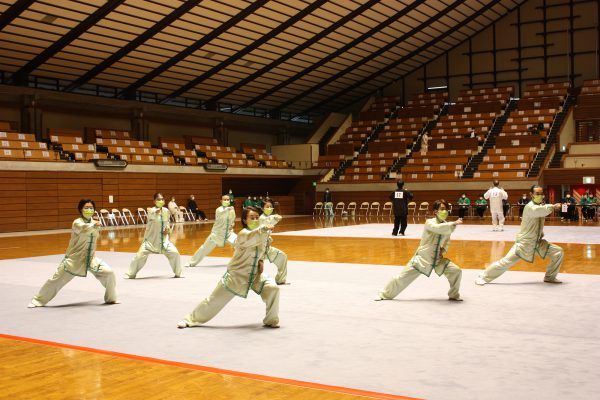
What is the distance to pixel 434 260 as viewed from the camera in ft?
27.8

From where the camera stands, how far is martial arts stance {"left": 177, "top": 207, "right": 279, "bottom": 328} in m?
6.97

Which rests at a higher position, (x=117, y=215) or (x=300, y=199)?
(x=300, y=199)

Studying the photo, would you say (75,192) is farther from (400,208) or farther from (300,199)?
(300,199)

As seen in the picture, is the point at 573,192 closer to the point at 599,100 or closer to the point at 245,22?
the point at 599,100

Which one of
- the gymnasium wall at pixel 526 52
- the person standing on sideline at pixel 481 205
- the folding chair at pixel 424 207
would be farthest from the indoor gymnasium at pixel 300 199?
the person standing on sideline at pixel 481 205

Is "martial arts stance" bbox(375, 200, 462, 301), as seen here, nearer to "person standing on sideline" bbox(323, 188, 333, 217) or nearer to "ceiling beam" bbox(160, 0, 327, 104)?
"ceiling beam" bbox(160, 0, 327, 104)

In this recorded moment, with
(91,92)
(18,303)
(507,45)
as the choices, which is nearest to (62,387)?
(18,303)

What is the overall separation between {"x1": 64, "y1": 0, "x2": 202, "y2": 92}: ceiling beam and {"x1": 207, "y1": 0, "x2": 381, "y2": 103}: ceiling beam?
8.49 meters

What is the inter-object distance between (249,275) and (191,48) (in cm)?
2486

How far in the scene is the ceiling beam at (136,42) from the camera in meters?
26.6

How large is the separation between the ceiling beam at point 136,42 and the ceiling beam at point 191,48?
2608mm

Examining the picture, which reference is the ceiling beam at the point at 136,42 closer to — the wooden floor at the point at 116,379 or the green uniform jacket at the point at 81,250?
the green uniform jacket at the point at 81,250

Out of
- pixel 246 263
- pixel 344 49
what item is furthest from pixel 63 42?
pixel 246 263

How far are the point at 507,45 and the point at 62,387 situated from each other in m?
42.5
